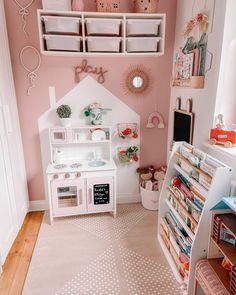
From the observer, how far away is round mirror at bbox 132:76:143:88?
2.67 meters

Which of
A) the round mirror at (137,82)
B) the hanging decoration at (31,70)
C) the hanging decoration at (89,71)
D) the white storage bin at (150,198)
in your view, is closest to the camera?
the hanging decoration at (31,70)

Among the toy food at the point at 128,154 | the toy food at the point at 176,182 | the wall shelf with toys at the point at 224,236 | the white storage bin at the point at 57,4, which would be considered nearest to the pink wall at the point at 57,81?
the toy food at the point at 128,154

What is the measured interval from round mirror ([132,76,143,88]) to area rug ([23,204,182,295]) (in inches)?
61.5

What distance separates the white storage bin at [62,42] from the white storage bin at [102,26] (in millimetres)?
156

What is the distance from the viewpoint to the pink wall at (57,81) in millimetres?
2393

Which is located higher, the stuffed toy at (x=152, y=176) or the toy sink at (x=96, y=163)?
the toy sink at (x=96, y=163)

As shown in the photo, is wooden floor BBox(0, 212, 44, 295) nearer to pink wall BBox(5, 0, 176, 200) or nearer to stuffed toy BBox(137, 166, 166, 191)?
pink wall BBox(5, 0, 176, 200)

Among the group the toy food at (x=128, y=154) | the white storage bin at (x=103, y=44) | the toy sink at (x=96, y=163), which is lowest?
the toy sink at (x=96, y=163)

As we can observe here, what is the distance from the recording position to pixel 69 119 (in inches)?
102

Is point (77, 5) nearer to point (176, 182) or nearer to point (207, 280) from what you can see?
point (176, 182)

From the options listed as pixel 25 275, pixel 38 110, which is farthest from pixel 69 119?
pixel 25 275

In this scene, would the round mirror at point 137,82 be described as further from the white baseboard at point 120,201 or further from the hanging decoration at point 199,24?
the white baseboard at point 120,201

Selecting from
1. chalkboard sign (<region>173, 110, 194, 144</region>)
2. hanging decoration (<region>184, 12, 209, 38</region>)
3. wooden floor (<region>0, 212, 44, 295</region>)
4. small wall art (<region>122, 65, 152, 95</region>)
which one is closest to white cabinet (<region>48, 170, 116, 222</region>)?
wooden floor (<region>0, 212, 44, 295</region>)

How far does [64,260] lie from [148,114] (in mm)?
1832
